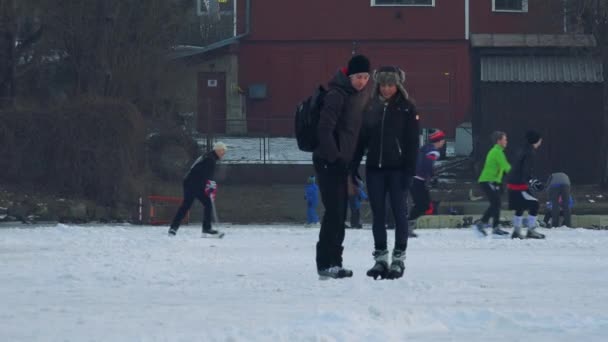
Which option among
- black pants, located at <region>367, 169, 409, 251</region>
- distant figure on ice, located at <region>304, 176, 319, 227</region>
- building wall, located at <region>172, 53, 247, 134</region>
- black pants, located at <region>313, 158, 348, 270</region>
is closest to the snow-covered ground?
black pants, located at <region>313, 158, 348, 270</region>

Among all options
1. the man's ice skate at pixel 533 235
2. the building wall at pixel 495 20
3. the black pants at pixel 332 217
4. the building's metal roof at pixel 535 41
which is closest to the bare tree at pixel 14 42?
the building's metal roof at pixel 535 41

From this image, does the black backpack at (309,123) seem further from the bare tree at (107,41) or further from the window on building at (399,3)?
the window on building at (399,3)

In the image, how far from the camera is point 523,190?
17844 mm

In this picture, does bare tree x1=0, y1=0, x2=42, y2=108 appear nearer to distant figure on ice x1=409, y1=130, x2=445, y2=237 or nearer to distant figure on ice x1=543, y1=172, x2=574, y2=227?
distant figure on ice x1=543, y1=172, x2=574, y2=227

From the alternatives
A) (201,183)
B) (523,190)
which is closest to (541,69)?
(523,190)

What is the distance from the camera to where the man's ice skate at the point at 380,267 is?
1036 centimetres

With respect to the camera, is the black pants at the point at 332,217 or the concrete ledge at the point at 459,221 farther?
the concrete ledge at the point at 459,221

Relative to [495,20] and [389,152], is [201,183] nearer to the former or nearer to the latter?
[389,152]

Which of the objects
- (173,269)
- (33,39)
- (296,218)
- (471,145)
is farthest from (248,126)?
(173,269)

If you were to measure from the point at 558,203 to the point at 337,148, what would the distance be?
12.4m

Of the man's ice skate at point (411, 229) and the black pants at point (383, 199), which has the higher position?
the black pants at point (383, 199)

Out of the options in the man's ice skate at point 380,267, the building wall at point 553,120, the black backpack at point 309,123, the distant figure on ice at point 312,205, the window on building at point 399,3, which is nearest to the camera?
the black backpack at point 309,123

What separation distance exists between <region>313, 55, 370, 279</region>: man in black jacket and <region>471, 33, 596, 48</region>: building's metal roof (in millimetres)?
24595

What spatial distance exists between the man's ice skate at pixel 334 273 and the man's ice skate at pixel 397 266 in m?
0.33
